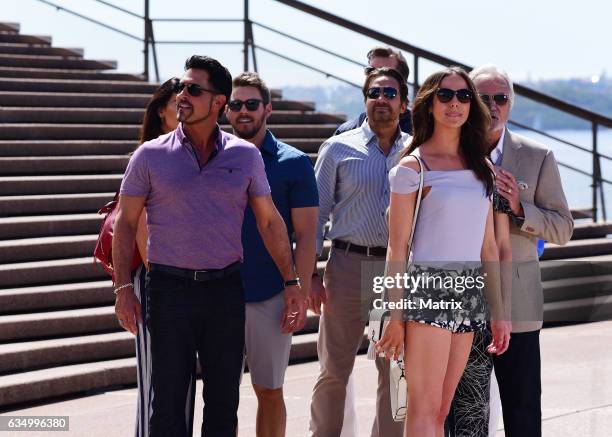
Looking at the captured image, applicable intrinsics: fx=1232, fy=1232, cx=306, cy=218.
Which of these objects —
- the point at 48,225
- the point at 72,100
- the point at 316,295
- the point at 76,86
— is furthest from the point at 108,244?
the point at 76,86

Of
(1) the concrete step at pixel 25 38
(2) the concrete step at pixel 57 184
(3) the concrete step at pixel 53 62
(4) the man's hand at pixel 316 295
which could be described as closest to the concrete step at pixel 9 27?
(1) the concrete step at pixel 25 38

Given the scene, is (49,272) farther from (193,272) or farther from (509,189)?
(509,189)

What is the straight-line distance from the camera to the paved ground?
7008 millimetres

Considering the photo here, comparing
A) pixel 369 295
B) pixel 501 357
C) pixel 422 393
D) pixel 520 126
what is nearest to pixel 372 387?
pixel 369 295

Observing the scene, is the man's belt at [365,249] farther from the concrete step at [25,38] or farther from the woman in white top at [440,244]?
the concrete step at [25,38]

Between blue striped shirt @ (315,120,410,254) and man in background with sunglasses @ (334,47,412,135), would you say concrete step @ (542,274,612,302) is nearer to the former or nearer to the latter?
man in background with sunglasses @ (334,47,412,135)

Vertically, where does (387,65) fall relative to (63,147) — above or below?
above

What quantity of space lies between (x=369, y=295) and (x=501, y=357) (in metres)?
0.89

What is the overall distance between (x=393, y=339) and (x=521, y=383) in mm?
886

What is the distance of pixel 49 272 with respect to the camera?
9.36m

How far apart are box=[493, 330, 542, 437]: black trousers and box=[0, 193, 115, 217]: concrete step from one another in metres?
5.79

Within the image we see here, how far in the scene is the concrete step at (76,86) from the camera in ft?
41.9

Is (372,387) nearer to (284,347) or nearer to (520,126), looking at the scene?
(284,347)

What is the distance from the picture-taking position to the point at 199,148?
5.11 meters
